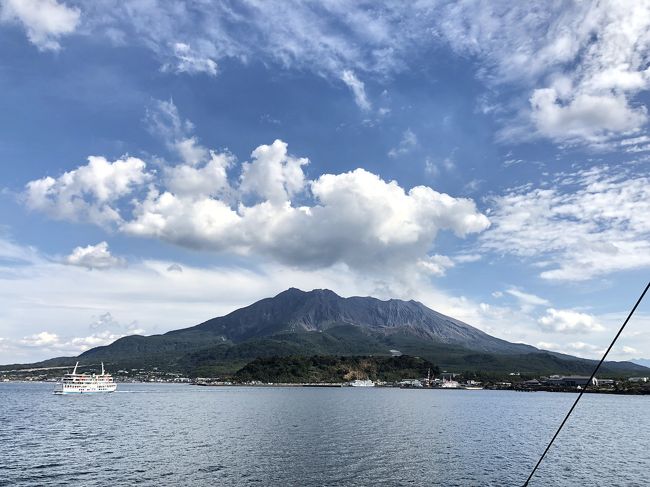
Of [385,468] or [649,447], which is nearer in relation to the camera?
[385,468]

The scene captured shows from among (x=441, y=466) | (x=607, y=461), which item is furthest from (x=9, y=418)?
(x=607, y=461)

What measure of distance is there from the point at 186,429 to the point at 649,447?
7374 centimetres

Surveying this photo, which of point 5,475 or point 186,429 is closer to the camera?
point 5,475

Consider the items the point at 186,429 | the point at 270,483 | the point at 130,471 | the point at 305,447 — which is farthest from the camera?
the point at 186,429

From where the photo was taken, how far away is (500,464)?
57969 millimetres

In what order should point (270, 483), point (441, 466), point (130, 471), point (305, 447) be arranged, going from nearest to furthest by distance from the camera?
point (270, 483) → point (130, 471) → point (441, 466) → point (305, 447)

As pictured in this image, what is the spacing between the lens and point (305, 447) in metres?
66.5

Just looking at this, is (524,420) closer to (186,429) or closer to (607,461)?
(607,461)

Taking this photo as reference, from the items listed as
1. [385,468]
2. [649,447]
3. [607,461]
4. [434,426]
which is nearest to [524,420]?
[434,426]

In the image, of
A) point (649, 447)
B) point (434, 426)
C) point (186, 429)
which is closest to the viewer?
point (649, 447)

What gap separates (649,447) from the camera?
242 feet

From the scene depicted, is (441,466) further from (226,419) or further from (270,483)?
(226,419)

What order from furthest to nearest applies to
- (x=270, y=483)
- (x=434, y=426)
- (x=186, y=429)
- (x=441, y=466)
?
(x=434, y=426), (x=186, y=429), (x=441, y=466), (x=270, y=483)

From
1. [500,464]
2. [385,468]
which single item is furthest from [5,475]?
[500,464]
